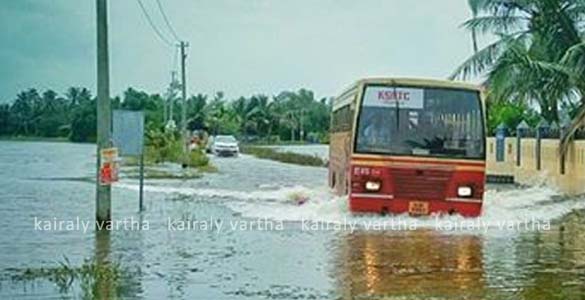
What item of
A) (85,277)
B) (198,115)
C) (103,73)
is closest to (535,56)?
(103,73)

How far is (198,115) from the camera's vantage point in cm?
10519

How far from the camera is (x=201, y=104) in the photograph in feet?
360

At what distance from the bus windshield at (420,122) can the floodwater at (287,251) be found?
133 centimetres

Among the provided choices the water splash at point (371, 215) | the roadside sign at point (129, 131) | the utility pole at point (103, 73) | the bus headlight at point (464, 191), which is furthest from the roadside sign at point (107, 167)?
the bus headlight at point (464, 191)

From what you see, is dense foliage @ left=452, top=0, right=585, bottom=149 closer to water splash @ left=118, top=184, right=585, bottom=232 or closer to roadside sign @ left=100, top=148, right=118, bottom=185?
water splash @ left=118, top=184, right=585, bottom=232

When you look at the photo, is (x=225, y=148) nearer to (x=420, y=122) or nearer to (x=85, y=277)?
(x=420, y=122)

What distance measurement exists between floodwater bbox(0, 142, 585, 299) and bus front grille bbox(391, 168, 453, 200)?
1.53ft

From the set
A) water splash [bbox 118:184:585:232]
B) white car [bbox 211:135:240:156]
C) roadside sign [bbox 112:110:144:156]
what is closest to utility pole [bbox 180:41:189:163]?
white car [bbox 211:135:240:156]

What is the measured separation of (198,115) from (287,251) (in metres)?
91.2

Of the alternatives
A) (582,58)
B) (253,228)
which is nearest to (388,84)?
(253,228)

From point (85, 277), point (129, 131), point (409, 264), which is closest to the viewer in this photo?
point (85, 277)

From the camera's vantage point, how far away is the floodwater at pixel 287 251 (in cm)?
1102

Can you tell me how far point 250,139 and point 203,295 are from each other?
331 feet

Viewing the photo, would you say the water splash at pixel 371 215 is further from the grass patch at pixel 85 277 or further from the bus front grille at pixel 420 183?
the grass patch at pixel 85 277
